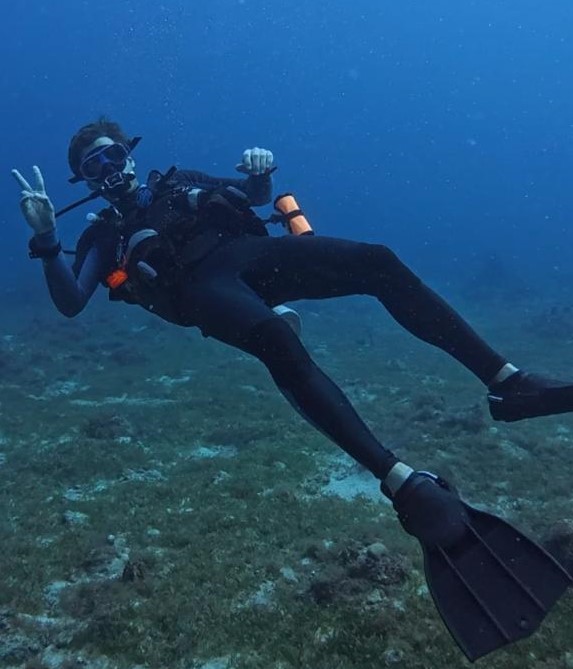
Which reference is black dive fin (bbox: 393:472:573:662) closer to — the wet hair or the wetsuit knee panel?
the wetsuit knee panel

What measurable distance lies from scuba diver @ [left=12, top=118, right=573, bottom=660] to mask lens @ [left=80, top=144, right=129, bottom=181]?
2 centimetres

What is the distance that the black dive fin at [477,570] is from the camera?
3.20 m

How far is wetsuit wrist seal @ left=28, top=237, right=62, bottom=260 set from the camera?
197 inches

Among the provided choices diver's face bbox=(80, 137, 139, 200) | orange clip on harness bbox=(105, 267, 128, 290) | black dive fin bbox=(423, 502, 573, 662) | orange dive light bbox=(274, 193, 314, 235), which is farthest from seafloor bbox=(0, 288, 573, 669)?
diver's face bbox=(80, 137, 139, 200)

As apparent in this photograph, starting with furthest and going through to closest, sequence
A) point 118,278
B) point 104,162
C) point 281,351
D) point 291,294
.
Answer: point 104,162, point 291,294, point 118,278, point 281,351

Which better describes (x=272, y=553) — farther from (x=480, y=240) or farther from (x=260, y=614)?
(x=480, y=240)

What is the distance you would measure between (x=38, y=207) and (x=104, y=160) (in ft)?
4.77

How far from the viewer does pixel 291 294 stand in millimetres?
5398

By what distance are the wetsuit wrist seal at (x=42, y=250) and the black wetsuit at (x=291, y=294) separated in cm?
7

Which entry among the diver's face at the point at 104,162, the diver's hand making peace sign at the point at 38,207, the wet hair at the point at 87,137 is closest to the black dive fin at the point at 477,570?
the diver's hand making peace sign at the point at 38,207

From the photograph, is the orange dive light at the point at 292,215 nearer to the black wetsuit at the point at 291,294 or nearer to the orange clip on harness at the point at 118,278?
the black wetsuit at the point at 291,294

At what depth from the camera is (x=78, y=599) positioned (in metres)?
5.01

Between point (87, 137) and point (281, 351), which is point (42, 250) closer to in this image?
point (87, 137)

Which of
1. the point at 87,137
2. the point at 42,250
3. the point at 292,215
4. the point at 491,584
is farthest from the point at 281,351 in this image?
the point at 87,137
